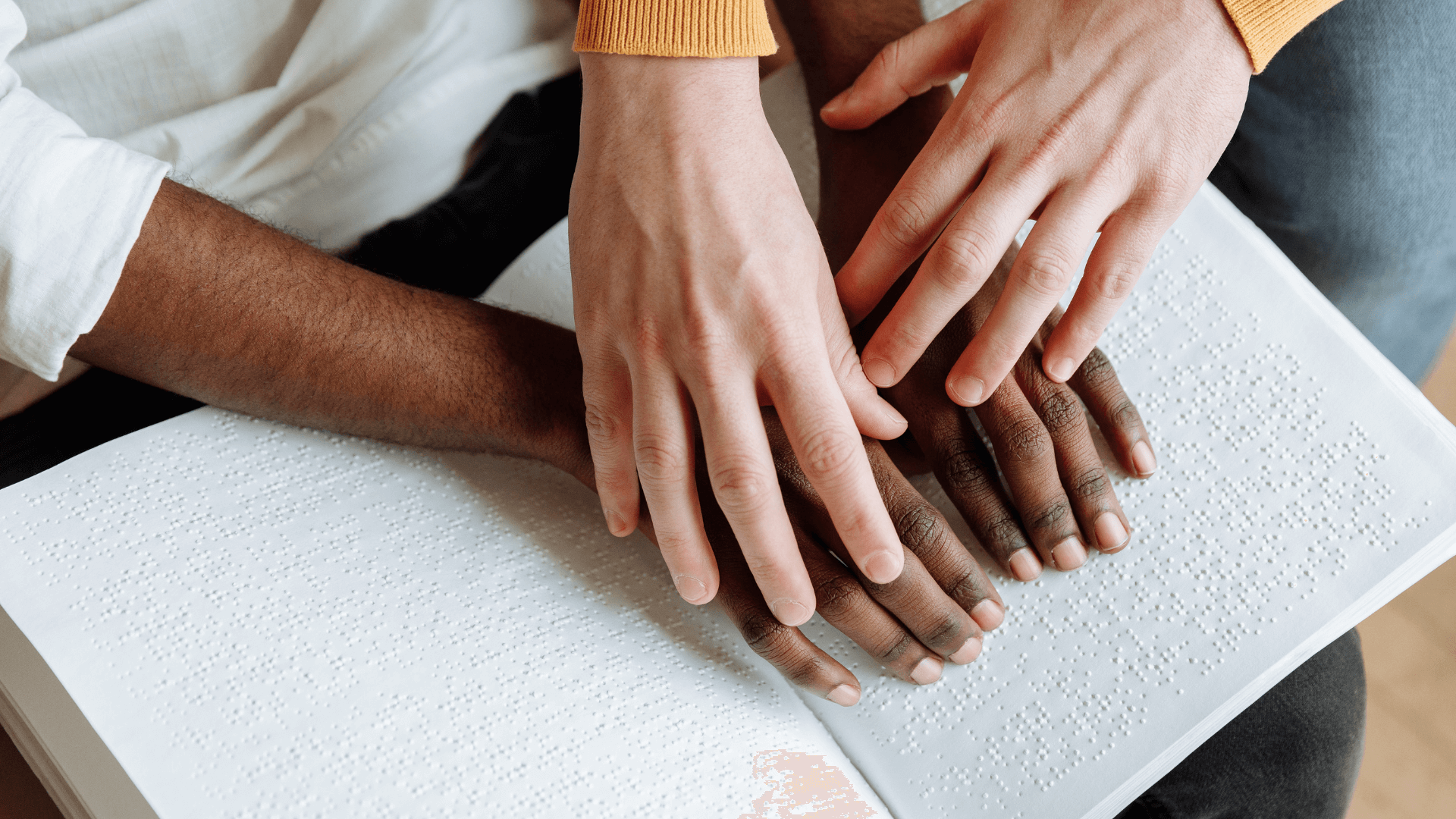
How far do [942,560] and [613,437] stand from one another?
0.21m

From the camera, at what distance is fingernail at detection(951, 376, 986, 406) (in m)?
0.54

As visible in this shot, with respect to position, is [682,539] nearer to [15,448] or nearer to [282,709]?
[282,709]

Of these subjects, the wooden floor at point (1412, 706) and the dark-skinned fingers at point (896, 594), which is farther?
the wooden floor at point (1412, 706)

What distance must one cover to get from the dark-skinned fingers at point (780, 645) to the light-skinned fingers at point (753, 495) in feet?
0.07

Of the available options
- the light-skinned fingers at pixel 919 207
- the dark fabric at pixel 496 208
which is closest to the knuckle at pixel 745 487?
the light-skinned fingers at pixel 919 207

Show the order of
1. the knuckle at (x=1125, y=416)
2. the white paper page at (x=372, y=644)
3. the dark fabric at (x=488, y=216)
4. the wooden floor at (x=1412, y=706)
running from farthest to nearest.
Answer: the wooden floor at (x=1412, y=706)
the dark fabric at (x=488, y=216)
the knuckle at (x=1125, y=416)
the white paper page at (x=372, y=644)

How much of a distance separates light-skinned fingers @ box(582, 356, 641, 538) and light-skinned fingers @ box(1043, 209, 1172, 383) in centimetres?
27

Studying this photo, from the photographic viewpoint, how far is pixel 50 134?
19.3 inches

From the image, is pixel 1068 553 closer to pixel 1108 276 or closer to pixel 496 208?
pixel 1108 276

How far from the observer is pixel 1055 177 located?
A: 0.54 metres

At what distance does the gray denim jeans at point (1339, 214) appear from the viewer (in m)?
0.62

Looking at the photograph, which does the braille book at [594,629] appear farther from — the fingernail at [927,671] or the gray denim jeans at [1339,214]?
the gray denim jeans at [1339,214]

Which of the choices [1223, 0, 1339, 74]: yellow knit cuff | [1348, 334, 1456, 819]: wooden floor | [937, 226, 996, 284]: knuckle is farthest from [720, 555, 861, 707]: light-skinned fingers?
[1348, 334, 1456, 819]: wooden floor

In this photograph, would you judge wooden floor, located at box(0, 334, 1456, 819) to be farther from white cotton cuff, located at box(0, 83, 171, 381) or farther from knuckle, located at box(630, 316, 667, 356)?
white cotton cuff, located at box(0, 83, 171, 381)
